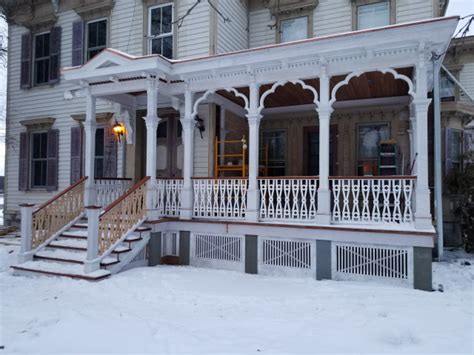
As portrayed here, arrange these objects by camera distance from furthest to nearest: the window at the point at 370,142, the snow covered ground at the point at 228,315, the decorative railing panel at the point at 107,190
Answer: the window at the point at 370,142, the decorative railing panel at the point at 107,190, the snow covered ground at the point at 228,315

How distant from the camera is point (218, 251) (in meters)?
6.79

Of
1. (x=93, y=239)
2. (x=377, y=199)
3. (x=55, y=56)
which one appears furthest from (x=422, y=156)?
(x=55, y=56)

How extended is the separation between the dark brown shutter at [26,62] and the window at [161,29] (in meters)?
4.43

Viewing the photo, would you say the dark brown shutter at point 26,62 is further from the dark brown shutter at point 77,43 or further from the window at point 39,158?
the dark brown shutter at point 77,43

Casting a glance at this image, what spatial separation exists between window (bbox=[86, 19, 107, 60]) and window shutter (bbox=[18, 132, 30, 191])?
3.29 meters

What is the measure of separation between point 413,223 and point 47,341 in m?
5.33

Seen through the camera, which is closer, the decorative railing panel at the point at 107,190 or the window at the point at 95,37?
the decorative railing panel at the point at 107,190

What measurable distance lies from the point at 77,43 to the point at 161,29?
2779 millimetres

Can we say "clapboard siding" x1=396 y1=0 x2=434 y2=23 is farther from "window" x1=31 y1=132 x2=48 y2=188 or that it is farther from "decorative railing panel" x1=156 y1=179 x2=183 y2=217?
"window" x1=31 y1=132 x2=48 y2=188

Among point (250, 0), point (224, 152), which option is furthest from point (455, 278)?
point (250, 0)

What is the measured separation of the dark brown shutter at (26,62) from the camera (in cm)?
1082

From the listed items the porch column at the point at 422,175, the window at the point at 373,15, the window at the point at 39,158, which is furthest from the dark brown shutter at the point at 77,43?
the porch column at the point at 422,175

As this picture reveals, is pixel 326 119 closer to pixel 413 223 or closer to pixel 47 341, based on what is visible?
pixel 413 223

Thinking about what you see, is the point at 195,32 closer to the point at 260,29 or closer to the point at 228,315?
the point at 260,29
